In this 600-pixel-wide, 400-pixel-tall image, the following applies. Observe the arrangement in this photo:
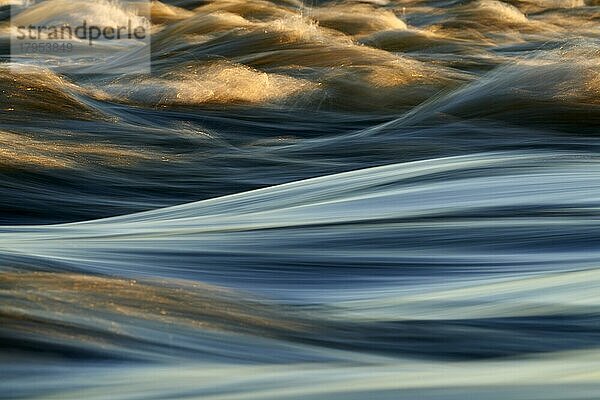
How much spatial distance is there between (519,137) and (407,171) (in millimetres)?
1346

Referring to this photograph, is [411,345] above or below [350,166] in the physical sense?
above

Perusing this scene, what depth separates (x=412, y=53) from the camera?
12508 millimetres

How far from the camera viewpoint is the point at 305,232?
3896 millimetres

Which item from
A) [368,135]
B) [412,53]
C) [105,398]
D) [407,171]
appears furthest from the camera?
[412,53]

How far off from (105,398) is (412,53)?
10.7 meters

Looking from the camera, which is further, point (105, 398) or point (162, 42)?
point (162, 42)

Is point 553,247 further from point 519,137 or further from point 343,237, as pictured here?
point 519,137

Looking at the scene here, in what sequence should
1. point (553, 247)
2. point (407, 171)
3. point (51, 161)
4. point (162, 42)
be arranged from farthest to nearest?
point (162, 42) → point (51, 161) → point (407, 171) → point (553, 247)

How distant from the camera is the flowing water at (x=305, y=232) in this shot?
2184 millimetres

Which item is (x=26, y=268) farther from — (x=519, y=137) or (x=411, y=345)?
(x=519, y=137)

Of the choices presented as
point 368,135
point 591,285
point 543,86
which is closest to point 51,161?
point 368,135

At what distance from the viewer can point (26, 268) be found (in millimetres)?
2699

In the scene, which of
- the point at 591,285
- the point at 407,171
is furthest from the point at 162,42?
the point at 591,285

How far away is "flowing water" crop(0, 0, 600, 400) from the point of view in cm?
218
